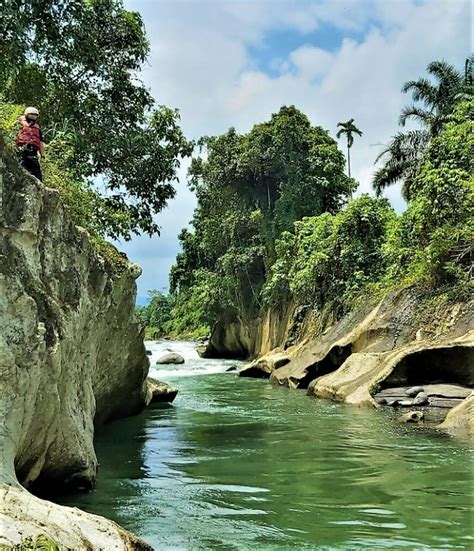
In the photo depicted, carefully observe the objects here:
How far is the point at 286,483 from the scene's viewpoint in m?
7.18

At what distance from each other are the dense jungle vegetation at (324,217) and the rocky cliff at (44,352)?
1044 cm

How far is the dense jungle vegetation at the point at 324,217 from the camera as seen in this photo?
645 inches

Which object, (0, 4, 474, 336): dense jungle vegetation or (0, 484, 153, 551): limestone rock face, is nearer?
(0, 484, 153, 551): limestone rock face

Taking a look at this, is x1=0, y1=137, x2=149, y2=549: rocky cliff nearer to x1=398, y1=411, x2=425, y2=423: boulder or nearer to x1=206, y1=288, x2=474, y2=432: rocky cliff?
x1=398, y1=411, x2=425, y2=423: boulder

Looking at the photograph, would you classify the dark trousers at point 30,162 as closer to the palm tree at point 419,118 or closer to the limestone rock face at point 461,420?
the limestone rock face at point 461,420

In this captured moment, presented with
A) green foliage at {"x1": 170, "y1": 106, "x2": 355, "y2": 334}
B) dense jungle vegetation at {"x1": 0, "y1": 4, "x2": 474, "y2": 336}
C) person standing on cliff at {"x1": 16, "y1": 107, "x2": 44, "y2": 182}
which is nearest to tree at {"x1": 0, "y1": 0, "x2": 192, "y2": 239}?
dense jungle vegetation at {"x1": 0, "y1": 4, "x2": 474, "y2": 336}

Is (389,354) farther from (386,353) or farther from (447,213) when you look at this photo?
(447,213)

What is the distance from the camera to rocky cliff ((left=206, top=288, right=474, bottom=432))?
1323cm

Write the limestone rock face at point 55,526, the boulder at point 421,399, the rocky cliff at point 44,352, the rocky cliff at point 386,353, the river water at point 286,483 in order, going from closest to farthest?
the limestone rock face at point 55,526 < the rocky cliff at point 44,352 < the river water at point 286,483 < the boulder at point 421,399 < the rocky cliff at point 386,353

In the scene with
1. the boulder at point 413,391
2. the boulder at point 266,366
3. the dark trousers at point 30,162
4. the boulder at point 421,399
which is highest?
the dark trousers at point 30,162

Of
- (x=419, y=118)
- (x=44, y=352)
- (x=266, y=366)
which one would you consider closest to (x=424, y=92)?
(x=419, y=118)

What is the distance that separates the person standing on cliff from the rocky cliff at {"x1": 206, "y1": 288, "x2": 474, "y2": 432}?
7165 mm

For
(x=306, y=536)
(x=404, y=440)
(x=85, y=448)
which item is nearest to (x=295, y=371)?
(x=404, y=440)

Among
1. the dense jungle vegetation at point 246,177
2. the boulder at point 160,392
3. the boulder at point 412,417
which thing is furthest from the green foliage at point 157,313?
the boulder at point 412,417
